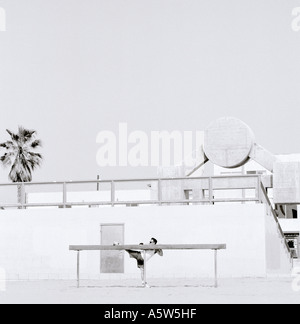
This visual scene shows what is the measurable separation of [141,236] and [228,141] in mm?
5095

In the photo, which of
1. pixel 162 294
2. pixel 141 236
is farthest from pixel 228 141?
pixel 162 294

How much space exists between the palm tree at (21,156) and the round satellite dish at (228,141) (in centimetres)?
2951

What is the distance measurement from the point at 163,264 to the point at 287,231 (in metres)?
40.8

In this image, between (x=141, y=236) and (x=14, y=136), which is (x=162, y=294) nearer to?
(x=141, y=236)

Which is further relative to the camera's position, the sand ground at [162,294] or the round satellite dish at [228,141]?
the round satellite dish at [228,141]

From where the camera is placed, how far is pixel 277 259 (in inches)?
1003

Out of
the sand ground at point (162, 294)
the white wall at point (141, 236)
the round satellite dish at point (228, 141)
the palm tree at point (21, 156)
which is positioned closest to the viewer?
the sand ground at point (162, 294)

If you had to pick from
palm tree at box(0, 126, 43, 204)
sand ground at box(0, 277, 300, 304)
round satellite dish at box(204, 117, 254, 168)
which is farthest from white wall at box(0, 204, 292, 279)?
palm tree at box(0, 126, 43, 204)

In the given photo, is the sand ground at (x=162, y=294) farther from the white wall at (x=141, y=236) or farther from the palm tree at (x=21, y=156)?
the palm tree at (x=21, y=156)

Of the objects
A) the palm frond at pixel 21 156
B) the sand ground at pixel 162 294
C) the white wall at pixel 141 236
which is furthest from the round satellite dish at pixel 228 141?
the palm frond at pixel 21 156

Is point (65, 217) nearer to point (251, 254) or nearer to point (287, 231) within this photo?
point (251, 254)

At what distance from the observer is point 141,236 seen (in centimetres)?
2389

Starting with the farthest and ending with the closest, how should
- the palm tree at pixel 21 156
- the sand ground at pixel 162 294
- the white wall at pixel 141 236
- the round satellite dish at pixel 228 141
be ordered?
the palm tree at pixel 21 156 → the round satellite dish at pixel 228 141 → the white wall at pixel 141 236 → the sand ground at pixel 162 294

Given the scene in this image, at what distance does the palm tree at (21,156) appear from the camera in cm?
5466
